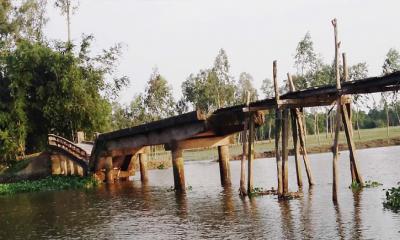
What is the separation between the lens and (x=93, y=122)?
4859cm

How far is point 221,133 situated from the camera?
94.7ft

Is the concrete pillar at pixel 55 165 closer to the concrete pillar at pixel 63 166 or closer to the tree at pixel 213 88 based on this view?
the concrete pillar at pixel 63 166

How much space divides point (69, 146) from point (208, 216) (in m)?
23.3

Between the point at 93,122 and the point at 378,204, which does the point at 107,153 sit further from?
the point at 378,204

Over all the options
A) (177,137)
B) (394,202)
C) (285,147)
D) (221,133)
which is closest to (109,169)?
(177,137)

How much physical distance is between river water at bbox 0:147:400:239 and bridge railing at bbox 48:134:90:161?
9.02 meters

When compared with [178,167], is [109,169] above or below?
below

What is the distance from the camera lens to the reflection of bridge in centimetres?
2061

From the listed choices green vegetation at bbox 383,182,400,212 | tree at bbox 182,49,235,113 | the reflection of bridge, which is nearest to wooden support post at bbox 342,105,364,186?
the reflection of bridge

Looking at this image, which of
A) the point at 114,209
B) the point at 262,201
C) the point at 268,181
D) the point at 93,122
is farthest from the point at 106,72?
the point at 262,201

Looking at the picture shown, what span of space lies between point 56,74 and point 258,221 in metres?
32.9

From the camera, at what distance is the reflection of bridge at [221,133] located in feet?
67.6

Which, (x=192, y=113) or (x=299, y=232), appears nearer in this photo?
(x=299, y=232)

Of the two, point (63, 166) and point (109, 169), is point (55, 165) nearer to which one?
point (63, 166)
